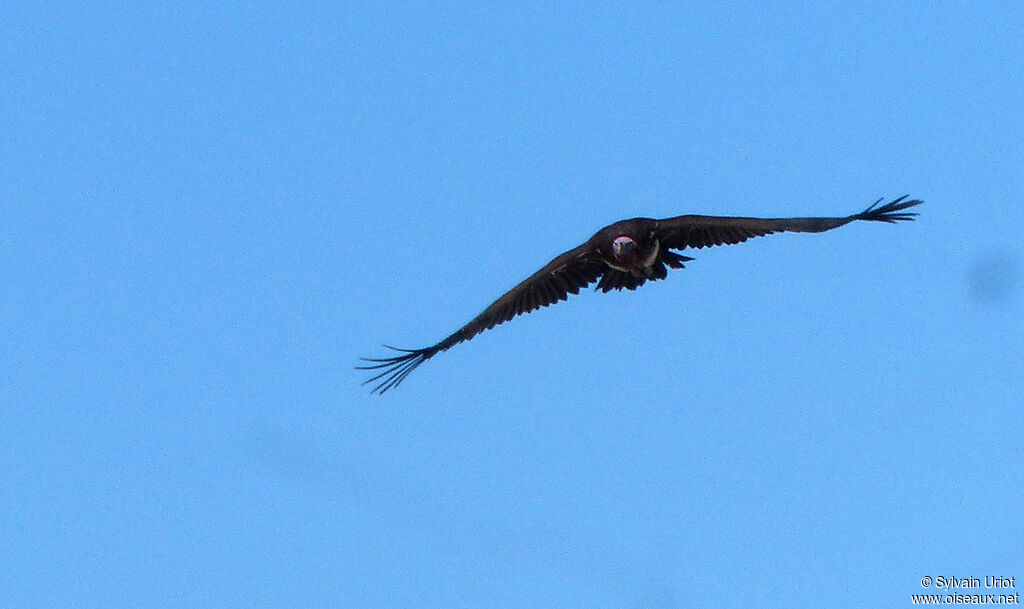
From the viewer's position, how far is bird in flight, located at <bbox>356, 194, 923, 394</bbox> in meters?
16.0

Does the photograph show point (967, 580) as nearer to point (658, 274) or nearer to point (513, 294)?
point (658, 274)

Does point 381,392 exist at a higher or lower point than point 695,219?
lower

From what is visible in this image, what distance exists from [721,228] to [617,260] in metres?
1.40

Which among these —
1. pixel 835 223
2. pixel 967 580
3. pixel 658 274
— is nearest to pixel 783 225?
pixel 835 223

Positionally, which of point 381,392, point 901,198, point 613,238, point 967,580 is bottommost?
point 967,580

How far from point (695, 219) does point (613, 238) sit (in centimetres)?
109

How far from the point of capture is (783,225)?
50.5ft

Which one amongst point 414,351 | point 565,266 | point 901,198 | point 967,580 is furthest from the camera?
point 565,266

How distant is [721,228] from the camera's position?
53.5ft

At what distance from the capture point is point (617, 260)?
54.2 ft

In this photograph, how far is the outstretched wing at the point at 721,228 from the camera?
14977 millimetres

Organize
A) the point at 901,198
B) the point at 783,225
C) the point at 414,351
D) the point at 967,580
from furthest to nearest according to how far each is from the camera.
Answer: the point at 414,351 → the point at 783,225 → the point at 901,198 → the point at 967,580

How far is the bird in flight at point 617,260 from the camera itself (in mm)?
16016

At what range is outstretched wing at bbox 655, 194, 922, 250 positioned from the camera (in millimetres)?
14977
